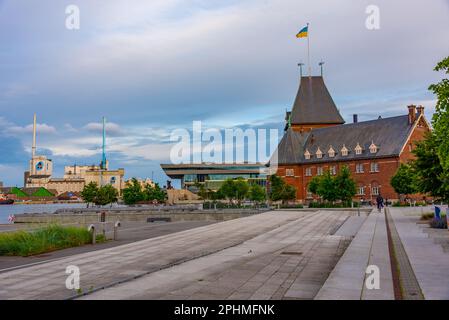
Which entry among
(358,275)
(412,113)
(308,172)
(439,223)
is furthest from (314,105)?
(358,275)

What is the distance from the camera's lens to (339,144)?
9225 cm

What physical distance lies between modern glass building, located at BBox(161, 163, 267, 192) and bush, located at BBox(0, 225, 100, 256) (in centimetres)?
12279

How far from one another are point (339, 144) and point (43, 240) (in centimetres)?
8140

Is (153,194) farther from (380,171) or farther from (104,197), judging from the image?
(380,171)

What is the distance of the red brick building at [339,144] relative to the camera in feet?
262

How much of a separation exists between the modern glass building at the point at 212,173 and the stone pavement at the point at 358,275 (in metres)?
129

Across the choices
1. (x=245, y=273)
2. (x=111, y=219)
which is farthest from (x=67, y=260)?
(x=111, y=219)

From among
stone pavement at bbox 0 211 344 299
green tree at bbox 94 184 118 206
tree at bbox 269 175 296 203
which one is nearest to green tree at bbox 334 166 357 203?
tree at bbox 269 175 296 203

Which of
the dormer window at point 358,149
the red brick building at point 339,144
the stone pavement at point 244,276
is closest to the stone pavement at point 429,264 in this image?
the stone pavement at point 244,276

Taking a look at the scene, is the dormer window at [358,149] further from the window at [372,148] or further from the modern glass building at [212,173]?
the modern glass building at [212,173]

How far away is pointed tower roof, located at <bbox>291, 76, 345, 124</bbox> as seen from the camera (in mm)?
104312

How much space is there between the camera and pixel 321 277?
35.2 feet

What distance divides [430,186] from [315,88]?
286 ft
